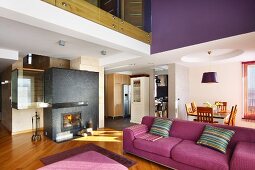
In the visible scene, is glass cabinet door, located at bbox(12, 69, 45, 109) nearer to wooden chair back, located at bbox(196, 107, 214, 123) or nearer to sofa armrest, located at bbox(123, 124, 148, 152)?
sofa armrest, located at bbox(123, 124, 148, 152)

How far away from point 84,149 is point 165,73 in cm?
597

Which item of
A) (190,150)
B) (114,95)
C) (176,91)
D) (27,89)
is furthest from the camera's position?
(114,95)

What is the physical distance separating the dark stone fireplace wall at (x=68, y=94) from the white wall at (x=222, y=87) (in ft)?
12.2

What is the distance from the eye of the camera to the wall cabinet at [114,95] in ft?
24.4

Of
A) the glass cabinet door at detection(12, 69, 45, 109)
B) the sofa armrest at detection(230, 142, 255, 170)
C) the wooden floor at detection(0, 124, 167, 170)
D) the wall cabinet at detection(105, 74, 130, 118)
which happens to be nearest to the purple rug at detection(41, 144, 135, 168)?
the wooden floor at detection(0, 124, 167, 170)

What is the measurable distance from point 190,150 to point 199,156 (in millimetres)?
170


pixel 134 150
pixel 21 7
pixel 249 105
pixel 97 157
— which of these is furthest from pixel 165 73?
pixel 21 7

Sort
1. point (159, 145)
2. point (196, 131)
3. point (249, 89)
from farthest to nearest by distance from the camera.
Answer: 1. point (249, 89)
2. point (196, 131)
3. point (159, 145)

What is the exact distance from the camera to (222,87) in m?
5.46

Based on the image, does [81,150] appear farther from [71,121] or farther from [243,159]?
[243,159]

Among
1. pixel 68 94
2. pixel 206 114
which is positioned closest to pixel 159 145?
pixel 206 114

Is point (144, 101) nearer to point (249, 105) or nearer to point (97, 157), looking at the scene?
point (249, 105)

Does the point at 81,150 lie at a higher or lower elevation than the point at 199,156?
lower

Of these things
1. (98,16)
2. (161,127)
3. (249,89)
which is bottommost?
(161,127)
